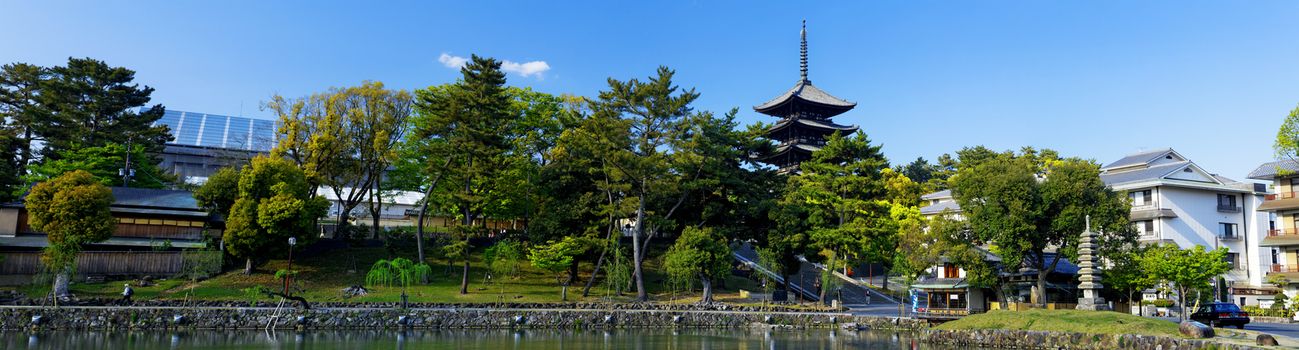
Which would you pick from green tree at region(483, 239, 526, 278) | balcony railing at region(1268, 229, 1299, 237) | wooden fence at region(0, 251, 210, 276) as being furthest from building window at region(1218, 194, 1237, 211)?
wooden fence at region(0, 251, 210, 276)

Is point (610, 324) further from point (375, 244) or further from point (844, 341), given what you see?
point (375, 244)

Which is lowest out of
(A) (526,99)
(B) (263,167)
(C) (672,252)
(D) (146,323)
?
(D) (146,323)

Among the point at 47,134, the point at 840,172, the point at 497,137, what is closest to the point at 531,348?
the point at 497,137

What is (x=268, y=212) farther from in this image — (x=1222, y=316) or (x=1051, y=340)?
(x=1222, y=316)

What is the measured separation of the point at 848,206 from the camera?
141ft

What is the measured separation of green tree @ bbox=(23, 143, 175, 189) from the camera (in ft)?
149

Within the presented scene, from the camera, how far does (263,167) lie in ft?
139

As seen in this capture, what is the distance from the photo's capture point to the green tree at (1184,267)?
36.7 m

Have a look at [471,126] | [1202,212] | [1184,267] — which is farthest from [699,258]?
[1202,212]

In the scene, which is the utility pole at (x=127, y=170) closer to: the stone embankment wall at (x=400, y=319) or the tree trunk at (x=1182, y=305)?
the stone embankment wall at (x=400, y=319)

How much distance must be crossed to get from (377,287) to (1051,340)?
30321 mm

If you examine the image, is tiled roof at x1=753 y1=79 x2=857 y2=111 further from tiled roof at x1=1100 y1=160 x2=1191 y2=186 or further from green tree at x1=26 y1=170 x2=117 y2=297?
green tree at x1=26 y1=170 x2=117 y2=297

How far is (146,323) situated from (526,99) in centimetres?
2692

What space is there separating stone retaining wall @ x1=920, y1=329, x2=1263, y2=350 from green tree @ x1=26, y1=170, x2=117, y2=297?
3733cm
